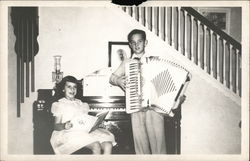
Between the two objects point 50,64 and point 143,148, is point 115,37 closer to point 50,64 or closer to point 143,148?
point 50,64

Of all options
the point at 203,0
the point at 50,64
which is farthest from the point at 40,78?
the point at 203,0

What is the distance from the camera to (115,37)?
3.76 meters

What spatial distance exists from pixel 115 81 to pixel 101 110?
0.29 metres

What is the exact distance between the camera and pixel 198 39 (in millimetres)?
3805

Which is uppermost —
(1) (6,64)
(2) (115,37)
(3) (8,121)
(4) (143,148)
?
(2) (115,37)

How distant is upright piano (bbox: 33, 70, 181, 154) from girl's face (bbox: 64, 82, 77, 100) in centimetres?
8

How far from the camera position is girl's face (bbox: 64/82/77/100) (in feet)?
12.3

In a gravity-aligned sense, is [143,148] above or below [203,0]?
below

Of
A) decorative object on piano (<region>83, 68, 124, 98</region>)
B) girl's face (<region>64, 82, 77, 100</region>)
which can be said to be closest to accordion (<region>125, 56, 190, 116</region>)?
decorative object on piano (<region>83, 68, 124, 98</region>)

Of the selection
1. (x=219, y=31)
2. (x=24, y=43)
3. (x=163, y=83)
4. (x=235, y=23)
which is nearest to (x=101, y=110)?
(x=163, y=83)

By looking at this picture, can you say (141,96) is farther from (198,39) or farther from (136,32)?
(198,39)

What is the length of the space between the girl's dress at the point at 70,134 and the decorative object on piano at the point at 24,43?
312mm

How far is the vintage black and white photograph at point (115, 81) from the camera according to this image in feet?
12.3

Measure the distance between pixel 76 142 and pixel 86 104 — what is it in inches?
14.2
